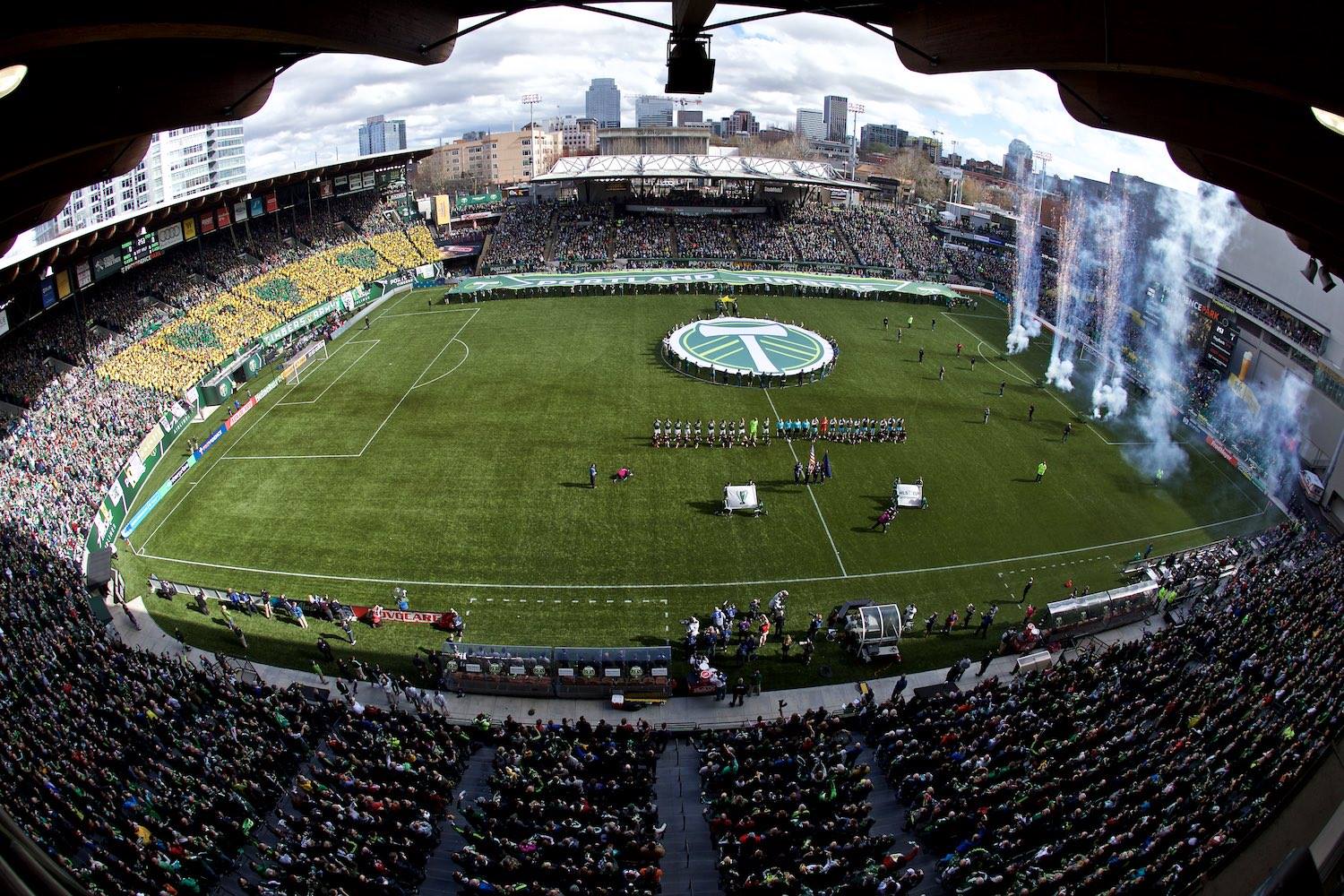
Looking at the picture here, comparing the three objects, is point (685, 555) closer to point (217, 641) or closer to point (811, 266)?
point (217, 641)

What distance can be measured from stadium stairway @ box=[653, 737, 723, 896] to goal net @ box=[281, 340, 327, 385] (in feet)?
107

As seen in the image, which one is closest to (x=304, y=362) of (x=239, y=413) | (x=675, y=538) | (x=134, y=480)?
(x=239, y=413)

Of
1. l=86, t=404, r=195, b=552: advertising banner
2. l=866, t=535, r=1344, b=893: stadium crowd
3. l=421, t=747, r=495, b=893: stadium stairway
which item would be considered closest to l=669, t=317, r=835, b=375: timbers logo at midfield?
l=866, t=535, r=1344, b=893: stadium crowd

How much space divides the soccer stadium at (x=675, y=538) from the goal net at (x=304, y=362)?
34 cm

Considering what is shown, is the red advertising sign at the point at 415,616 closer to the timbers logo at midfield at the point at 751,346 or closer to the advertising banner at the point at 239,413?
the advertising banner at the point at 239,413

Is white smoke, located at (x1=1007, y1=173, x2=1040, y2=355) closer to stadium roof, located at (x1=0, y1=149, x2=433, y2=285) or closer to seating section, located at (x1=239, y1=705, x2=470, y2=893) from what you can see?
seating section, located at (x1=239, y1=705, x2=470, y2=893)

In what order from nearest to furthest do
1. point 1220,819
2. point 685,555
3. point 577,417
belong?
point 1220,819, point 685,555, point 577,417

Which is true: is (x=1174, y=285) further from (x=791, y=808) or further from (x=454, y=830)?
(x=454, y=830)

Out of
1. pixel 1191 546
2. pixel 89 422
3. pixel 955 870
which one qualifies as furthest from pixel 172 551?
pixel 1191 546

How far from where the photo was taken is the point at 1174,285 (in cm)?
4759

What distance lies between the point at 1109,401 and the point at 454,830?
36901 mm

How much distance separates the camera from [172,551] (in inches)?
1050

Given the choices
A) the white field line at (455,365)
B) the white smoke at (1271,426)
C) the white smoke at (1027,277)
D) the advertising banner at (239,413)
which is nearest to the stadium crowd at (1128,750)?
the white smoke at (1271,426)

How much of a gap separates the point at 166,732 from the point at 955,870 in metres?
16.5
